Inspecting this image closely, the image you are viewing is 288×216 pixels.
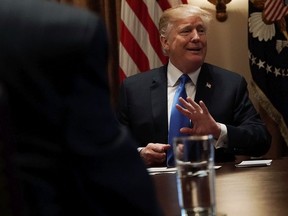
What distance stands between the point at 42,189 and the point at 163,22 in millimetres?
2924

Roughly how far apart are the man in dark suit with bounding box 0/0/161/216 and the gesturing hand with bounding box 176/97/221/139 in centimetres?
204

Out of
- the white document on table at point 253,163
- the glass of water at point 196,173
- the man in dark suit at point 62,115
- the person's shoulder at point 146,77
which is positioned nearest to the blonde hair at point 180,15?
the person's shoulder at point 146,77

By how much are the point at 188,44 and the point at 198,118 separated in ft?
2.37

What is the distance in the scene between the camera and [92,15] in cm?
95

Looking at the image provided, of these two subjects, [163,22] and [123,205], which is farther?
[163,22]

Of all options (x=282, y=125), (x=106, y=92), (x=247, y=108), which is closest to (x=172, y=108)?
(x=247, y=108)

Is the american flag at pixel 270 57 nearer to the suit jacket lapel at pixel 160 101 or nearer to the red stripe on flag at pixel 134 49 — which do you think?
the red stripe on flag at pixel 134 49

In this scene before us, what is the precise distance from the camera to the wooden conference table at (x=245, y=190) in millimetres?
1740

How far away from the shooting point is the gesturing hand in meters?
3.01

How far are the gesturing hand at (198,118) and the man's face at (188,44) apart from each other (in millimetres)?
547

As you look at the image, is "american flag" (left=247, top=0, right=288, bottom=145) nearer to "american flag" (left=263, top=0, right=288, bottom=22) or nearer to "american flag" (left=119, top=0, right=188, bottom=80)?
"american flag" (left=263, top=0, right=288, bottom=22)

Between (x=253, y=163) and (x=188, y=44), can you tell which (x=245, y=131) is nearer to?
(x=253, y=163)

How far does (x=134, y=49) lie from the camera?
448 cm

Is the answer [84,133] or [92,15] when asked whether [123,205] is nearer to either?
[84,133]
